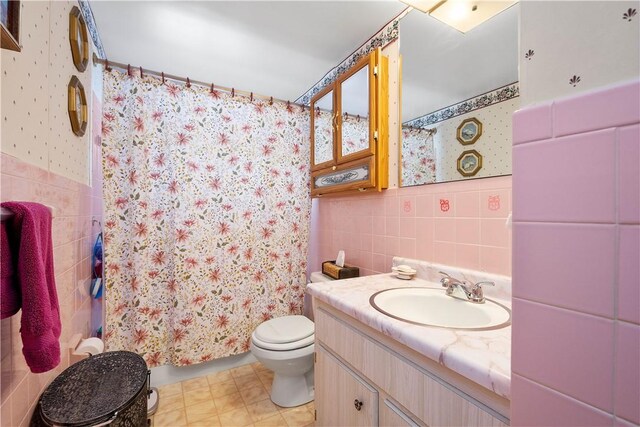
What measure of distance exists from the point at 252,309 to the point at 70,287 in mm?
1063

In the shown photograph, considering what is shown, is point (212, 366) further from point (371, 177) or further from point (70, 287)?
point (371, 177)

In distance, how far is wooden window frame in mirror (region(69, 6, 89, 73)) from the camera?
3.77ft

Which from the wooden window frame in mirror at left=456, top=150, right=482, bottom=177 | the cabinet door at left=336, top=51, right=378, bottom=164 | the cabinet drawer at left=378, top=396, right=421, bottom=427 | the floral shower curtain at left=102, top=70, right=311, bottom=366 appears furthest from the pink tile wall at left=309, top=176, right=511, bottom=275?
the cabinet drawer at left=378, top=396, right=421, bottom=427

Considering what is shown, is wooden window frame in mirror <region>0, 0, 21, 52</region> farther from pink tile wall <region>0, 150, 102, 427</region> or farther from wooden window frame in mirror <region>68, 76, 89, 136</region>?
wooden window frame in mirror <region>68, 76, 89, 136</region>

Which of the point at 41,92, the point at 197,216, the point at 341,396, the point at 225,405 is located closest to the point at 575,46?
the point at 341,396

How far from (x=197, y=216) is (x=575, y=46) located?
5.99ft

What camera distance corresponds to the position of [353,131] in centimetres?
168

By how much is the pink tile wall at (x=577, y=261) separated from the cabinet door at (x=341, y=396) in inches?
24.2

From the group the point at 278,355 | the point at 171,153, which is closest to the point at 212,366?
the point at 278,355

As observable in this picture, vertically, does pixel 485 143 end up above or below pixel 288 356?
above

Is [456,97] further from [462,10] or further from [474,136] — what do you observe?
[462,10]

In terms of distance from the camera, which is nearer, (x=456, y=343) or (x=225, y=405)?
(x=456, y=343)

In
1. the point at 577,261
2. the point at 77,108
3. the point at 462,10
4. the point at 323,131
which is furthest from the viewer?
the point at 323,131

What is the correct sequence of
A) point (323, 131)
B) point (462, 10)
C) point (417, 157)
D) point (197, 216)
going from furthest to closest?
point (323, 131)
point (197, 216)
point (417, 157)
point (462, 10)
